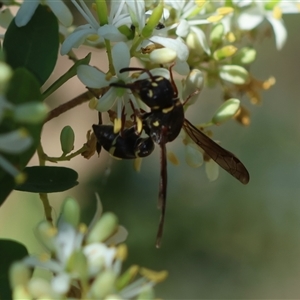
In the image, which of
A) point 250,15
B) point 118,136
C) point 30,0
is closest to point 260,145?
point 250,15

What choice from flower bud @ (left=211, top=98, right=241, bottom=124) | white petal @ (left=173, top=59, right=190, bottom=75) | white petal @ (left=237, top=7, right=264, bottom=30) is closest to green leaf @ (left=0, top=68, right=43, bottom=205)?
white petal @ (left=173, top=59, right=190, bottom=75)

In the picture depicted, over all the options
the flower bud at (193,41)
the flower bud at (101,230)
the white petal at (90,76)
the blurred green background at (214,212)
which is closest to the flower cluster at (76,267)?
the flower bud at (101,230)

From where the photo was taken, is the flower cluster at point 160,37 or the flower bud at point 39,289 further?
the flower cluster at point 160,37

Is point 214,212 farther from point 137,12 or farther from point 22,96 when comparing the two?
point 22,96

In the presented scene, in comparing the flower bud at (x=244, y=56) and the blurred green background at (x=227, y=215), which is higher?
the blurred green background at (x=227, y=215)

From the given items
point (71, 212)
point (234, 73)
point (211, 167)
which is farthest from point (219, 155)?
point (71, 212)

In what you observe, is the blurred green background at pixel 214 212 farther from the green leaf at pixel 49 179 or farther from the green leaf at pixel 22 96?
the green leaf at pixel 22 96

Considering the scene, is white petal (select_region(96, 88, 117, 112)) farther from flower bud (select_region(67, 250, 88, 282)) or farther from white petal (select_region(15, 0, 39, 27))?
flower bud (select_region(67, 250, 88, 282))

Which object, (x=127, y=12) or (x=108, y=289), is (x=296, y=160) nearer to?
(x=127, y=12)
